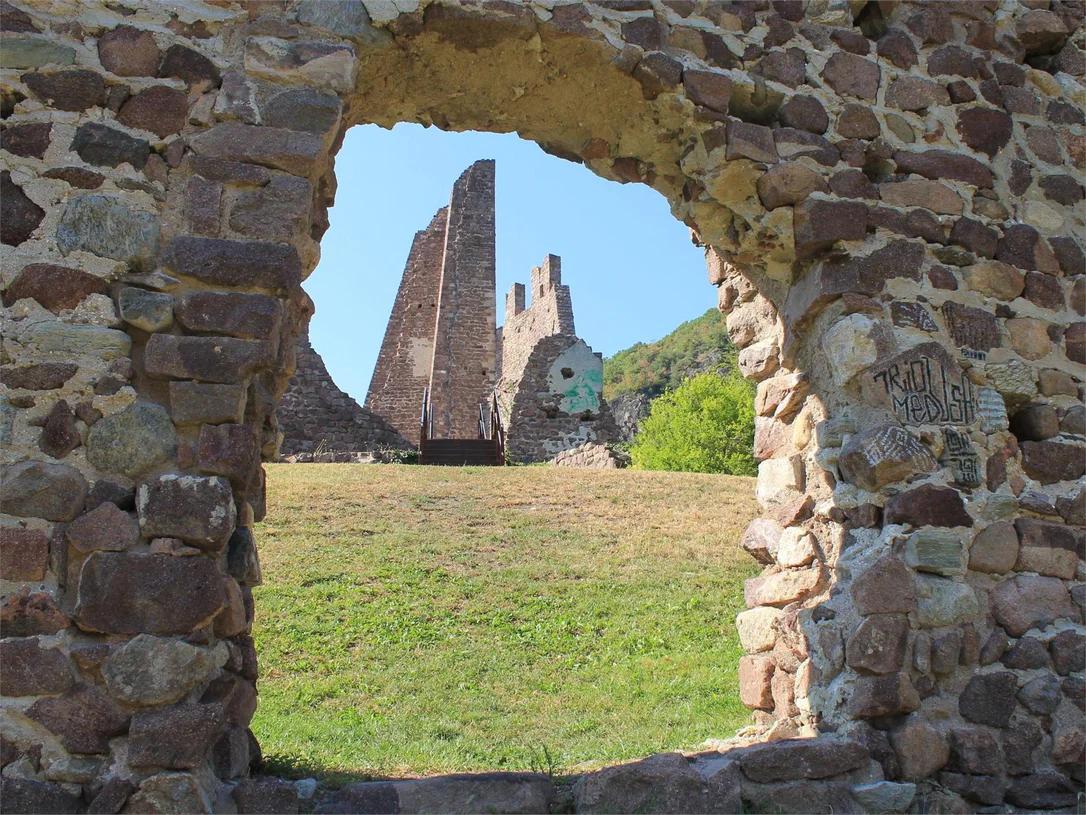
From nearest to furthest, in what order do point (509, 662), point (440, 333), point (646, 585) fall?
point (509, 662) → point (646, 585) → point (440, 333)

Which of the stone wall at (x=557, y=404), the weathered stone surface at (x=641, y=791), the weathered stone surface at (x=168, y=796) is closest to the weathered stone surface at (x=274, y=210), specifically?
the weathered stone surface at (x=168, y=796)

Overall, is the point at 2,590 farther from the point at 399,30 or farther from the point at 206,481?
the point at 399,30

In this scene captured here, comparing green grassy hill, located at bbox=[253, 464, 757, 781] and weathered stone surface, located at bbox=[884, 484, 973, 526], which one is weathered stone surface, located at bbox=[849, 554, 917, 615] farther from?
green grassy hill, located at bbox=[253, 464, 757, 781]

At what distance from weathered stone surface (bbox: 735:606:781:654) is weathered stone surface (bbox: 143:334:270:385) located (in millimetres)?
2485

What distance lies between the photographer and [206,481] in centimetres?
282

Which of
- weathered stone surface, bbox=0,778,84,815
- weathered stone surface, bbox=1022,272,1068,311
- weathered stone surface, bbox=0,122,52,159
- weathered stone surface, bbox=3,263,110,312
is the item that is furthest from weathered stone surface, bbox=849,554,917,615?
weathered stone surface, bbox=0,122,52,159

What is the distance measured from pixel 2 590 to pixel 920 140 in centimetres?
417

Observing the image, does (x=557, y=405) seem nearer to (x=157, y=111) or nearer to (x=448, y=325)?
(x=448, y=325)

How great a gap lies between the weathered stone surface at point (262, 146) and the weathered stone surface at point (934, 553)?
9.16ft

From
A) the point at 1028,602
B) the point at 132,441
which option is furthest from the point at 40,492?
the point at 1028,602

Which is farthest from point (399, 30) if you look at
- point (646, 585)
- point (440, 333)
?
point (440, 333)

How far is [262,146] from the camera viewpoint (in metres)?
3.26

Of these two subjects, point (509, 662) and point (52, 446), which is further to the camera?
point (509, 662)

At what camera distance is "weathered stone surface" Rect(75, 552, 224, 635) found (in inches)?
105
